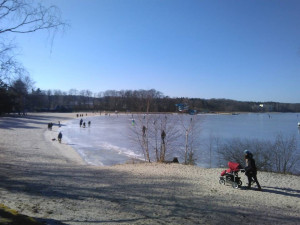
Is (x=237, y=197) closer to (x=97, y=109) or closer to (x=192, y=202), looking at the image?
(x=192, y=202)

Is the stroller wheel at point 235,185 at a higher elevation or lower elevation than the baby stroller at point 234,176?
lower

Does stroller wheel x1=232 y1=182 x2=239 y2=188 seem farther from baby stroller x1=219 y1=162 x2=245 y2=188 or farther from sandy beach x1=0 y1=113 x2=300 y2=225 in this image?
sandy beach x1=0 y1=113 x2=300 y2=225

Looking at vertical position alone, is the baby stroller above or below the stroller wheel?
above

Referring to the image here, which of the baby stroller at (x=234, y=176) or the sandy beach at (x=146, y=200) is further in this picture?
the baby stroller at (x=234, y=176)

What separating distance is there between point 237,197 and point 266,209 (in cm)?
115

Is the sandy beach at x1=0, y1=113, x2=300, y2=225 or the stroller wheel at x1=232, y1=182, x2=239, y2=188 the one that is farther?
the stroller wheel at x1=232, y1=182, x2=239, y2=188

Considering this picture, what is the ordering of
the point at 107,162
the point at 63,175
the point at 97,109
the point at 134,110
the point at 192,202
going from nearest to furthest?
the point at 192,202 → the point at 63,175 → the point at 107,162 → the point at 134,110 → the point at 97,109

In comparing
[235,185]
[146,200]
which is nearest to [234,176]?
[235,185]

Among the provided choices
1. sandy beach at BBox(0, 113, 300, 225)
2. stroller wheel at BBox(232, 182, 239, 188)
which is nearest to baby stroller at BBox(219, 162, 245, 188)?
stroller wheel at BBox(232, 182, 239, 188)

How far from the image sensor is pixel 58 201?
6.53 metres

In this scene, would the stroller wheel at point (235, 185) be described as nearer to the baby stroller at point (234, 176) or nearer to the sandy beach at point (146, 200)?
the baby stroller at point (234, 176)

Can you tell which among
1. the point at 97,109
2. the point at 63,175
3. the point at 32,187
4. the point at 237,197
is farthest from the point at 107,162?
the point at 97,109

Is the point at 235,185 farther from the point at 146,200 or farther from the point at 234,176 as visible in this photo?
the point at 146,200

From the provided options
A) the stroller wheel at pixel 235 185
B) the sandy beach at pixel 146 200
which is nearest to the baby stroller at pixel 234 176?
the stroller wheel at pixel 235 185
